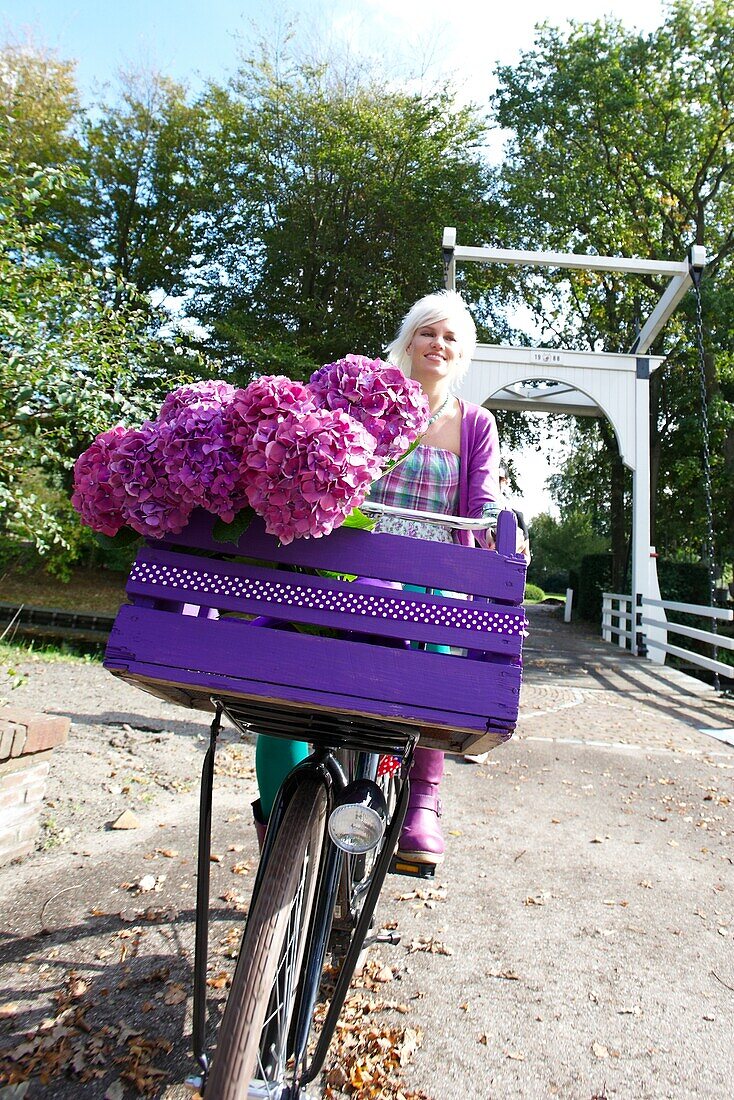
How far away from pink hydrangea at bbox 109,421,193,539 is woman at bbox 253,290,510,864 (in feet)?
1.91

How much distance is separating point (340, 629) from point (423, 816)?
2.98 feet

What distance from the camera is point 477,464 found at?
A: 2334 mm

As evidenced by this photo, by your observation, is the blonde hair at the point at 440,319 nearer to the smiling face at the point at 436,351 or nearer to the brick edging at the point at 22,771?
the smiling face at the point at 436,351

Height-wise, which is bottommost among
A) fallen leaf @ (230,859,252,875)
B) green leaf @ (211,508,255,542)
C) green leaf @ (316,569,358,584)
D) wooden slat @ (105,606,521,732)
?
fallen leaf @ (230,859,252,875)

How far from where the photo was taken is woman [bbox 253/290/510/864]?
2098 mm

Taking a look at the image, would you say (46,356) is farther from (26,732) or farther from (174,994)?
(174,994)

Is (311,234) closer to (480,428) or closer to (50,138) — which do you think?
(50,138)

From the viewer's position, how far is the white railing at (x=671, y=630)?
8.40m

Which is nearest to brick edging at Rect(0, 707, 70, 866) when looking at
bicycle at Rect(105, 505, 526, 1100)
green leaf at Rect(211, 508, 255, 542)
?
bicycle at Rect(105, 505, 526, 1100)

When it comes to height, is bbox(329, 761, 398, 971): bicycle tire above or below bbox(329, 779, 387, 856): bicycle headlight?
below

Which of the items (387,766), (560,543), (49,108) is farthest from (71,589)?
(560,543)

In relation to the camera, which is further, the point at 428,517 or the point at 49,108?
the point at 49,108

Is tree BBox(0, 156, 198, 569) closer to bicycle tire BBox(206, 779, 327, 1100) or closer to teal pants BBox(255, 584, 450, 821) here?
teal pants BBox(255, 584, 450, 821)

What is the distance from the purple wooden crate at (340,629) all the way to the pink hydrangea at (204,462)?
0.11 metres
